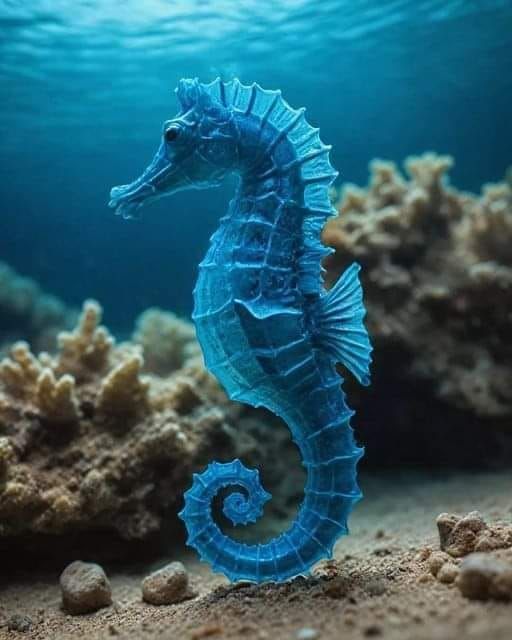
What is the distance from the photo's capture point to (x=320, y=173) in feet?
9.21

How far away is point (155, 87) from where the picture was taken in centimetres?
1072

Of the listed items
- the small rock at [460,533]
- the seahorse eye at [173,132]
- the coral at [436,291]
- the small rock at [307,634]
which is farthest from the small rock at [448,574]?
the coral at [436,291]

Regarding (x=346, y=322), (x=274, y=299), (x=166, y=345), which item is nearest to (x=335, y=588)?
(x=346, y=322)

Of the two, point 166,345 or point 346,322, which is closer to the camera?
point 346,322

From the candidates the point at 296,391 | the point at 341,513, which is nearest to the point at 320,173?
the point at 296,391

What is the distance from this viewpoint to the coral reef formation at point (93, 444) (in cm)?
370

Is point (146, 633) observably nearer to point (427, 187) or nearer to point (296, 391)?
point (296, 391)

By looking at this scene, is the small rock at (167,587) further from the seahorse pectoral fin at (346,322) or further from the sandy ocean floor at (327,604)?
the seahorse pectoral fin at (346,322)

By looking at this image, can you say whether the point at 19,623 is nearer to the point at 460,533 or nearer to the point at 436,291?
the point at 460,533

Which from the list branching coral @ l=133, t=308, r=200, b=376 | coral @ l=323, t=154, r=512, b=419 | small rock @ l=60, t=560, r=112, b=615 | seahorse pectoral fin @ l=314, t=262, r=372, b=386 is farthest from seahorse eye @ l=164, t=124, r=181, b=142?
branching coral @ l=133, t=308, r=200, b=376

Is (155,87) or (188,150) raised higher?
(155,87)

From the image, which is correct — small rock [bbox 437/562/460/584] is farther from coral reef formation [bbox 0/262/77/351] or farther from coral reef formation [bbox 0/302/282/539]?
coral reef formation [bbox 0/262/77/351]

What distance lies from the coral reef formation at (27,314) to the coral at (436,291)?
563cm

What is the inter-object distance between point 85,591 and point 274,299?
6.39 ft
